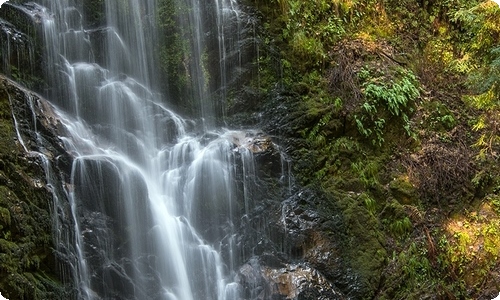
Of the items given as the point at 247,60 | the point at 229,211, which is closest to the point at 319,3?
the point at 247,60

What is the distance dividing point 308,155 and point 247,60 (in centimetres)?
258

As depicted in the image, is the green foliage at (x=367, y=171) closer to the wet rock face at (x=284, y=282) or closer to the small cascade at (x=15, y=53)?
the wet rock face at (x=284, y=282)

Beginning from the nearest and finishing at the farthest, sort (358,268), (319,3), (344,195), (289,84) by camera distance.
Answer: (358,268)
(344,195)
(289,84)
(319,3)

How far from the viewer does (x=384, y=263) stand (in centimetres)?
991

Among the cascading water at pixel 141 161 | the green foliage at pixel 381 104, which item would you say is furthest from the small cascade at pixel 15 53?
the green foliage at pixel 381 104

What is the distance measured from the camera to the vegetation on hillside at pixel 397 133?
32.3 ft

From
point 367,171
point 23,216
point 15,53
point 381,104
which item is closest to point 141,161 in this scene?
point 23,216

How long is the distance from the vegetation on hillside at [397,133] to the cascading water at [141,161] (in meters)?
1.37

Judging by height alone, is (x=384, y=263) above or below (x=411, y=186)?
below

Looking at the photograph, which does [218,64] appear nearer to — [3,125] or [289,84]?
[289,84]

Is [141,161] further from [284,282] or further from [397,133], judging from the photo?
[397,133]

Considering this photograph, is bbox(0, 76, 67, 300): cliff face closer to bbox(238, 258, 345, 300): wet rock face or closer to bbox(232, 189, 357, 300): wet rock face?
bbox(238, 258, 345, 300): wet rock face

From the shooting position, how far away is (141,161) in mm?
10141

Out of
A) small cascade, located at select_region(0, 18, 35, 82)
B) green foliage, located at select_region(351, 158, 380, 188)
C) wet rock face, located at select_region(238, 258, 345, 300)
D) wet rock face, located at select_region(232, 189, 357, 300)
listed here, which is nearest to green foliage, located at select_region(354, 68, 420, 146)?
green foliage, located at select_region(351, 158, 380, 188)
